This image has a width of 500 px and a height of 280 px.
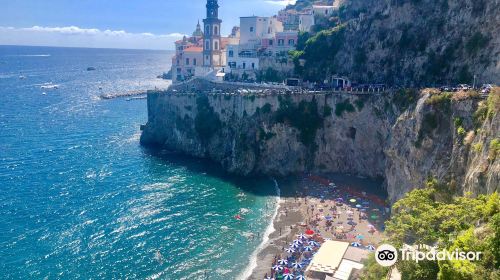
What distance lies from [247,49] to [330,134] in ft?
130

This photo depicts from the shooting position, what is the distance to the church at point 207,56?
106 m

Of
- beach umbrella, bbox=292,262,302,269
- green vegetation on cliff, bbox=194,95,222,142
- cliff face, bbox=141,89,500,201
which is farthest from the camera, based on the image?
green vegetation on cliff, bbox=194,95,222,142

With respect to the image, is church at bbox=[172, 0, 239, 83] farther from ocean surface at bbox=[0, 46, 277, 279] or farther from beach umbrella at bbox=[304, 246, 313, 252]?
beach umbrella at bbox=[304, 246, 313, 252]

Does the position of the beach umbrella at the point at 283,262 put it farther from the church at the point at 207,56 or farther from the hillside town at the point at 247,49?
the church at the point at 207,56

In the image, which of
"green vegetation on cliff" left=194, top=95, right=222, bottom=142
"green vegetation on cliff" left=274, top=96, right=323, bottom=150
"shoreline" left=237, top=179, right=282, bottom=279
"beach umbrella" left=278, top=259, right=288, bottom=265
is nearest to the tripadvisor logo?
"beach umbrella" left=278, top=259, right=288, bottom=265

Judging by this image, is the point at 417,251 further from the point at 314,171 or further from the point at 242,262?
the point at 314,171

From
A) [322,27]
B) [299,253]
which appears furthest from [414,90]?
[322,27]

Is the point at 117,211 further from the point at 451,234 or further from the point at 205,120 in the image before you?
the point at 451,234

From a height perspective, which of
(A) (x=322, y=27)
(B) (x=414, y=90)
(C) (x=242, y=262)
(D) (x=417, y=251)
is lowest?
(C) (x=242, y=262)

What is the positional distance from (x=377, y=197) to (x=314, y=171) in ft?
42.6

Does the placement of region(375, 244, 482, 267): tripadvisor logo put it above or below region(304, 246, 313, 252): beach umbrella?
above

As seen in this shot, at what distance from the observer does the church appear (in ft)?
346

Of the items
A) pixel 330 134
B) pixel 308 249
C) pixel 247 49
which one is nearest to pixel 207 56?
pixel 247 49

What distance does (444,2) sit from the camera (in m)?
64.4
